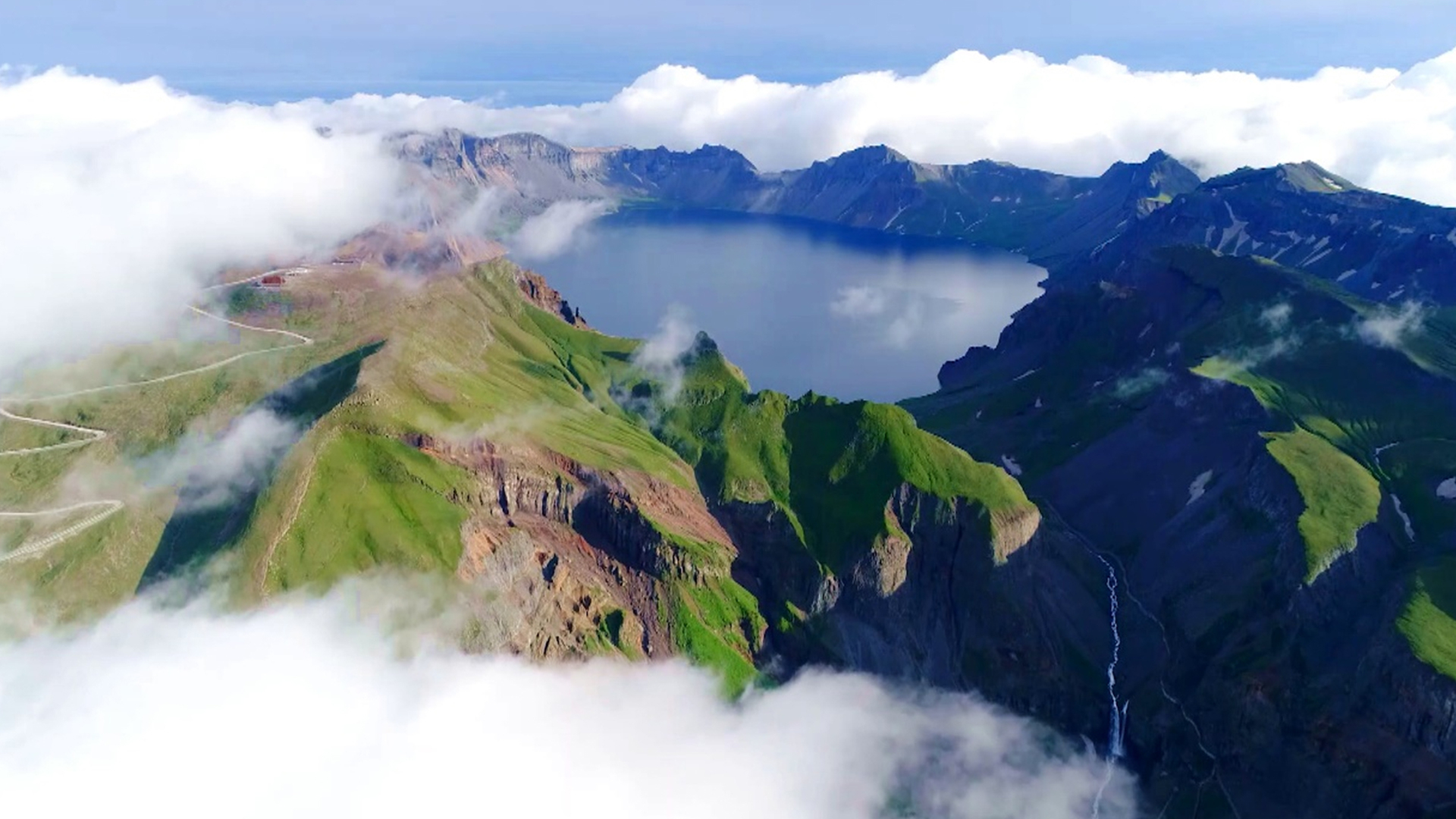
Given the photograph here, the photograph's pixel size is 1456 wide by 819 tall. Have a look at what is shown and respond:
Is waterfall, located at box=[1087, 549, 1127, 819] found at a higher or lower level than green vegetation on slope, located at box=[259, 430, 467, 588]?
lower

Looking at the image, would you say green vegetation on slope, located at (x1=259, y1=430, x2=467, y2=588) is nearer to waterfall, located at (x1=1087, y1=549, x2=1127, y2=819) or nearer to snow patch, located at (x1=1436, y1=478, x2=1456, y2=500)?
waterfall, located at (x1=1087, y1=549, x2=1127, y2=819)

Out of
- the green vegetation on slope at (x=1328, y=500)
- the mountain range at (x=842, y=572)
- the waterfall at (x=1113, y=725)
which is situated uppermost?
the green vegetation on slope at (x=1328, y=500)

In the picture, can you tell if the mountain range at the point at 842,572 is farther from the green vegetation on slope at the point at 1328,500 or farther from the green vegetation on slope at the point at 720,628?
the green vegetation on slope at the point at 1328,500

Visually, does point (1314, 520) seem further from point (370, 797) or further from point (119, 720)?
point (119, 720)

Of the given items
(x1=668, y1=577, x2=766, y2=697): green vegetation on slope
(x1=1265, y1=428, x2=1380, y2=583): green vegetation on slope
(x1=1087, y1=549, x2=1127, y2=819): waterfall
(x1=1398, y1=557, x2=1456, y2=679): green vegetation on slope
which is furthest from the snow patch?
(x1=668, y1=577, x2=766, y2=697): green vegetation on slope

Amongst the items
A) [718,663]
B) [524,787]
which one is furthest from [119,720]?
[718,663]

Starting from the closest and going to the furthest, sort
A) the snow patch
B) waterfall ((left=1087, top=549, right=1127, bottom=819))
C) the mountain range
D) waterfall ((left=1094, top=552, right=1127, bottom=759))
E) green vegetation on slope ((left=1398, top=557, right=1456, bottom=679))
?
1. green vegetation on slope ((left=1398, top=557, right=1456, bottom=679))
2. the mountain range
3. waterfall ((left=1087, top=549, right=1127, bottom=819))
4. waterfall ((left=1094, top=552, right=1127, bottom=759))
5. the snow patch

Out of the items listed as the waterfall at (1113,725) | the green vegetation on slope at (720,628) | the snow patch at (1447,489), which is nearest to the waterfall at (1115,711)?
the waterfall at (1113,725)

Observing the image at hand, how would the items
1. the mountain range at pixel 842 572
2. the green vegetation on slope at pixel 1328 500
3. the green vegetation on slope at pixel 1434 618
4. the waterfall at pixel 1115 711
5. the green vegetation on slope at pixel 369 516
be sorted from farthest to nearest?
the waterfall at pixel 1115 711
the green vegetation on slope at pixel 1328 500
the green vegetation on slope at pixel 369 516
the mountain range at pixel 842 572
the green vegetation on slope at pixel 1434 618
